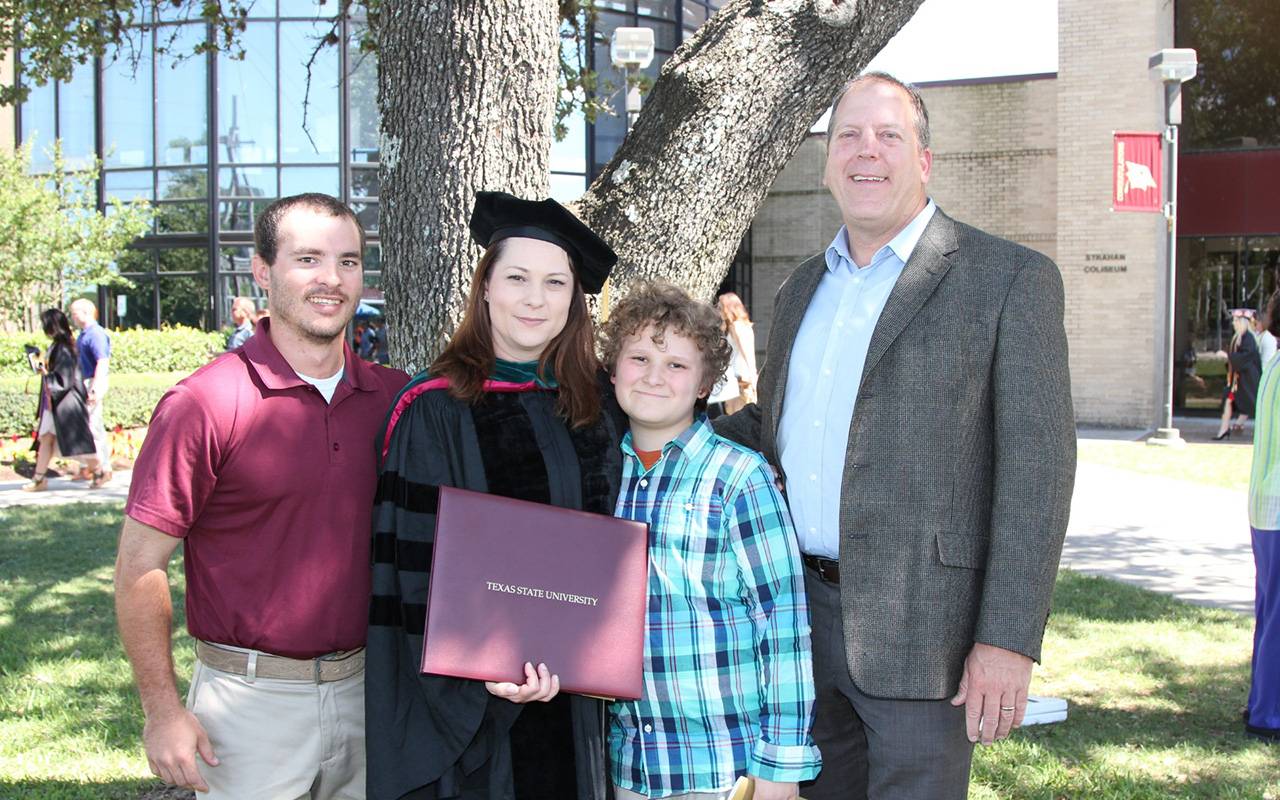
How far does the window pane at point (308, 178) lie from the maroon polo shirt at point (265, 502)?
70.8 feet

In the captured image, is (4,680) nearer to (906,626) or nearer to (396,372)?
(396,372)

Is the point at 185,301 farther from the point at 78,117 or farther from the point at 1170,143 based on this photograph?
the point at 1170,143

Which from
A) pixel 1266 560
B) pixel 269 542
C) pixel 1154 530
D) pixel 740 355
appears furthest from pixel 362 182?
pixel 269 542

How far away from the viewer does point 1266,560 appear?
16.6ft

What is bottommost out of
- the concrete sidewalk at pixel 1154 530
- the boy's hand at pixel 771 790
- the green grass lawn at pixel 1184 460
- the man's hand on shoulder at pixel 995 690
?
the concrete sidewalk at pixel 1154 530

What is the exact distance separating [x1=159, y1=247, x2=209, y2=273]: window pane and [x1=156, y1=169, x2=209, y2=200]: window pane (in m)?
1.13

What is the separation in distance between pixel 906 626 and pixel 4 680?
4901 millimetres

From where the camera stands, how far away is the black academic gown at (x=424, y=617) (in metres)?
2.46

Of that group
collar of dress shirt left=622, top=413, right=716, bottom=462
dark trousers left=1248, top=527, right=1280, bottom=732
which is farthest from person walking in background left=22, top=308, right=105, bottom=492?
dark trousers left=1248, top=527, right=1280, bottom=732

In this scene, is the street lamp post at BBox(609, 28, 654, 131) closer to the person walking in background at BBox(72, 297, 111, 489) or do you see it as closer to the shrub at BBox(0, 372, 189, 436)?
the person walking in background at BBox(72, 297, 111, 489)

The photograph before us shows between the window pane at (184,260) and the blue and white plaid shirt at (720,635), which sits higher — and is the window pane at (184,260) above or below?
above

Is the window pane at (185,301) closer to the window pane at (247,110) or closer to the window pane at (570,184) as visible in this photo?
the window pane at (247,110)

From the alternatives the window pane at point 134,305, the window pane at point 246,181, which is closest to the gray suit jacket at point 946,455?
the window pane at point 246,181

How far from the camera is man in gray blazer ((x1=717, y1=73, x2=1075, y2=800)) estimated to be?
2.46 meters
